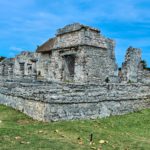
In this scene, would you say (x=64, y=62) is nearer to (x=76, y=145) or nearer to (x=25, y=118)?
(x=25, y=118)

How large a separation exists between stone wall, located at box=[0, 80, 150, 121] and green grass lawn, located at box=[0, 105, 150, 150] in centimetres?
40

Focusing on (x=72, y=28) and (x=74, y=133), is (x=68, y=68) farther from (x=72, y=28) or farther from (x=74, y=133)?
(x=74, y=133)

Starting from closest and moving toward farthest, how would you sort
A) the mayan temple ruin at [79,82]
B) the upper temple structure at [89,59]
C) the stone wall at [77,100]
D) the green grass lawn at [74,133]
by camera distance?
the green grass lawn at [74,133] < the stone wall at [77,100] < the mayan temple ruin at [79,82] < the upper temple structure at [89,59]

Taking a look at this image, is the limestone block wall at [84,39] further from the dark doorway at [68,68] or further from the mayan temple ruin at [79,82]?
the dark doorway at [68,68]

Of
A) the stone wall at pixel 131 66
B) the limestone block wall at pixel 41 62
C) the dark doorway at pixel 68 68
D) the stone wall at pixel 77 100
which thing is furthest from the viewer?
the limestone block wall at pixel 41 62

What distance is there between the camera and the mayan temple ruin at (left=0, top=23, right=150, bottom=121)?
1212 cm

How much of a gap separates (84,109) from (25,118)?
2.34 metres

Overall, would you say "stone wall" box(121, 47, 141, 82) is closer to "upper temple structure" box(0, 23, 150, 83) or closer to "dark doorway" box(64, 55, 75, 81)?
"upper temple structure" box(0, 23, 150, 83)

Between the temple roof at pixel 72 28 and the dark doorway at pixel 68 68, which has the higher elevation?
the temple roof at pixel 72 28

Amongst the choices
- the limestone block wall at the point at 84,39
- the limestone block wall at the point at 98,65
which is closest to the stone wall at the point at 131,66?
the limestone block wall at the point at 98,65

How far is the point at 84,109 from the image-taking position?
12.5 metres

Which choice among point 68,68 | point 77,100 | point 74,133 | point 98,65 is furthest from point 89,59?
point 74,133

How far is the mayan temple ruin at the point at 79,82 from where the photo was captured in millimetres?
12125

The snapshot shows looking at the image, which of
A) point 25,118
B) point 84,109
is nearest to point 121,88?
point 84,109
